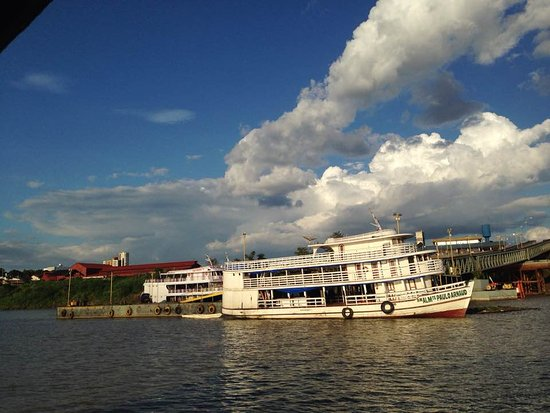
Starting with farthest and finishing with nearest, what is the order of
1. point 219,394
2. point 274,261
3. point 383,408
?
point 274,261 → point 219,394 → point 383,408

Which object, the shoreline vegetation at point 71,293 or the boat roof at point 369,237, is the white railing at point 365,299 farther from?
the shoreline vegetation at point 71,293

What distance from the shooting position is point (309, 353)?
A: 24.5m

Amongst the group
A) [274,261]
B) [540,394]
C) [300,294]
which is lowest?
[540,394]

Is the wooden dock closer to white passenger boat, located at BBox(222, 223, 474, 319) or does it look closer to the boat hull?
white passenger boat, located at BBox(222, 223, 474, 319)

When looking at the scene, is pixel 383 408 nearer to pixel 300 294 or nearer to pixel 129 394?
pixel 129 394

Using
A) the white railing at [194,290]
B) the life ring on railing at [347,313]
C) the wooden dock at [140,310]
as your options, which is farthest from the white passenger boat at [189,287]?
the life ring on railing at [347,313]

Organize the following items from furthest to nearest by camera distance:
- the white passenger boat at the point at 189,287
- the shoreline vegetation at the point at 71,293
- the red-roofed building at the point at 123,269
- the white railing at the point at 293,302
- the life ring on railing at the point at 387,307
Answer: the red-roofed building at the point at 123,269
the shoreline vegetation at the point at 71,293
the white passenger boat at the point at 189,287
the white railing at the point at 293,302
the life ring on railing at the point at 387,307

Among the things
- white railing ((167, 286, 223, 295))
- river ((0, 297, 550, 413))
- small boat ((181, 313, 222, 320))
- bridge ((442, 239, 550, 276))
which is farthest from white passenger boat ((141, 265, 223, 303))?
bridge ((442, 239, 550, 276))

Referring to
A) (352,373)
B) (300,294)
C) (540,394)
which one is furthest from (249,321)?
(540,394)

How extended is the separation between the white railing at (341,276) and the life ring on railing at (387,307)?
2146 mm

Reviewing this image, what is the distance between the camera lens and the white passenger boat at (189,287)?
66.1 meters

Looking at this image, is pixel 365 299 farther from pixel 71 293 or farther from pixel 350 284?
pixel 71 293

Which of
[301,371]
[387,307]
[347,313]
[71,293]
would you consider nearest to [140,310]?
[347,313]

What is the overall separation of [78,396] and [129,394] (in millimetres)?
2130
